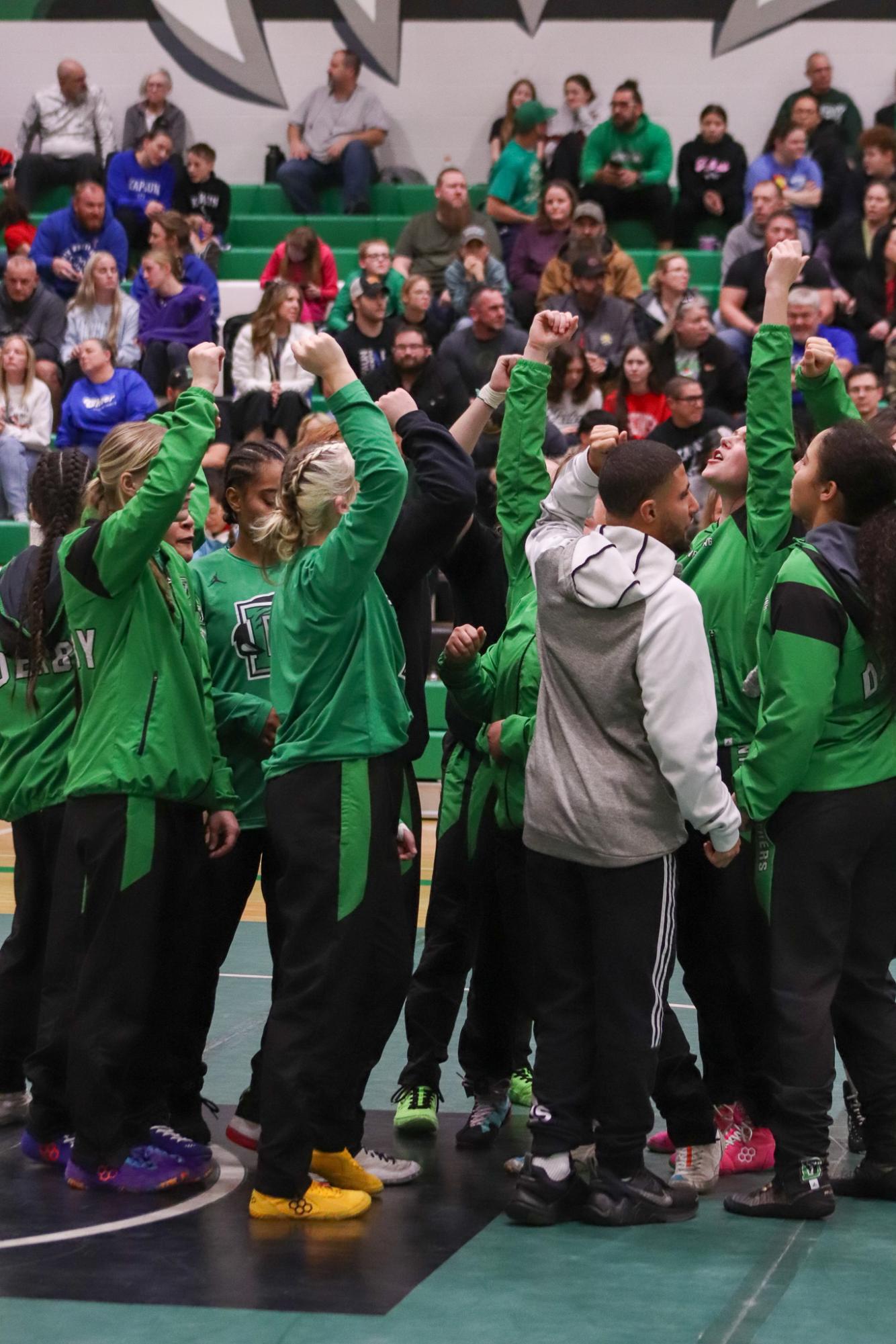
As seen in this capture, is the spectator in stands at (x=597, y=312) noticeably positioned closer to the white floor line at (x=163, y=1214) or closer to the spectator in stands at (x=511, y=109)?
the spectator in stands at (x=511, y=109)

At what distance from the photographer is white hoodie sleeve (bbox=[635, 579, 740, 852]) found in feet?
12.4

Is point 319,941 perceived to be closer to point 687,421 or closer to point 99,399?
point 687,421

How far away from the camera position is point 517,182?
46.6 ft

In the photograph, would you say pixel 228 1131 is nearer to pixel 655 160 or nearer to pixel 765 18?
pixel 655 160

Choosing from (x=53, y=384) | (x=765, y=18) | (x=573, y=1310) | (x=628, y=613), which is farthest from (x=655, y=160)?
(x=573, y=1310)

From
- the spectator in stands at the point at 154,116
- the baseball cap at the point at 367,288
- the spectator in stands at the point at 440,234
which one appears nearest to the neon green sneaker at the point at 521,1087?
the baseball cap at the point at 367,288

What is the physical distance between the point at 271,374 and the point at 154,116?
5056 millimetres

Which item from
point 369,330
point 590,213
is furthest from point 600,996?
point 590,213

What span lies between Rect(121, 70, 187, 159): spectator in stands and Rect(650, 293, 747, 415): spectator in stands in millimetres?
5994

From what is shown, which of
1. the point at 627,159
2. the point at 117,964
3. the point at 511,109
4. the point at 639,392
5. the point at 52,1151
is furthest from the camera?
the point at 511,109

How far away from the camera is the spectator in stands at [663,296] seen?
468 inches

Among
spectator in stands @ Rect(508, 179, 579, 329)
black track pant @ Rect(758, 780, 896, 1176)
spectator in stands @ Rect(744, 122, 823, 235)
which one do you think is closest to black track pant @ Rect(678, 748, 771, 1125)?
black track pant @ Rect(758, 780, 896, 1176)

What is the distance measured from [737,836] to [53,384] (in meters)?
9.54

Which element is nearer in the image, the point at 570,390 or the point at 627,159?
the point at 570,390
